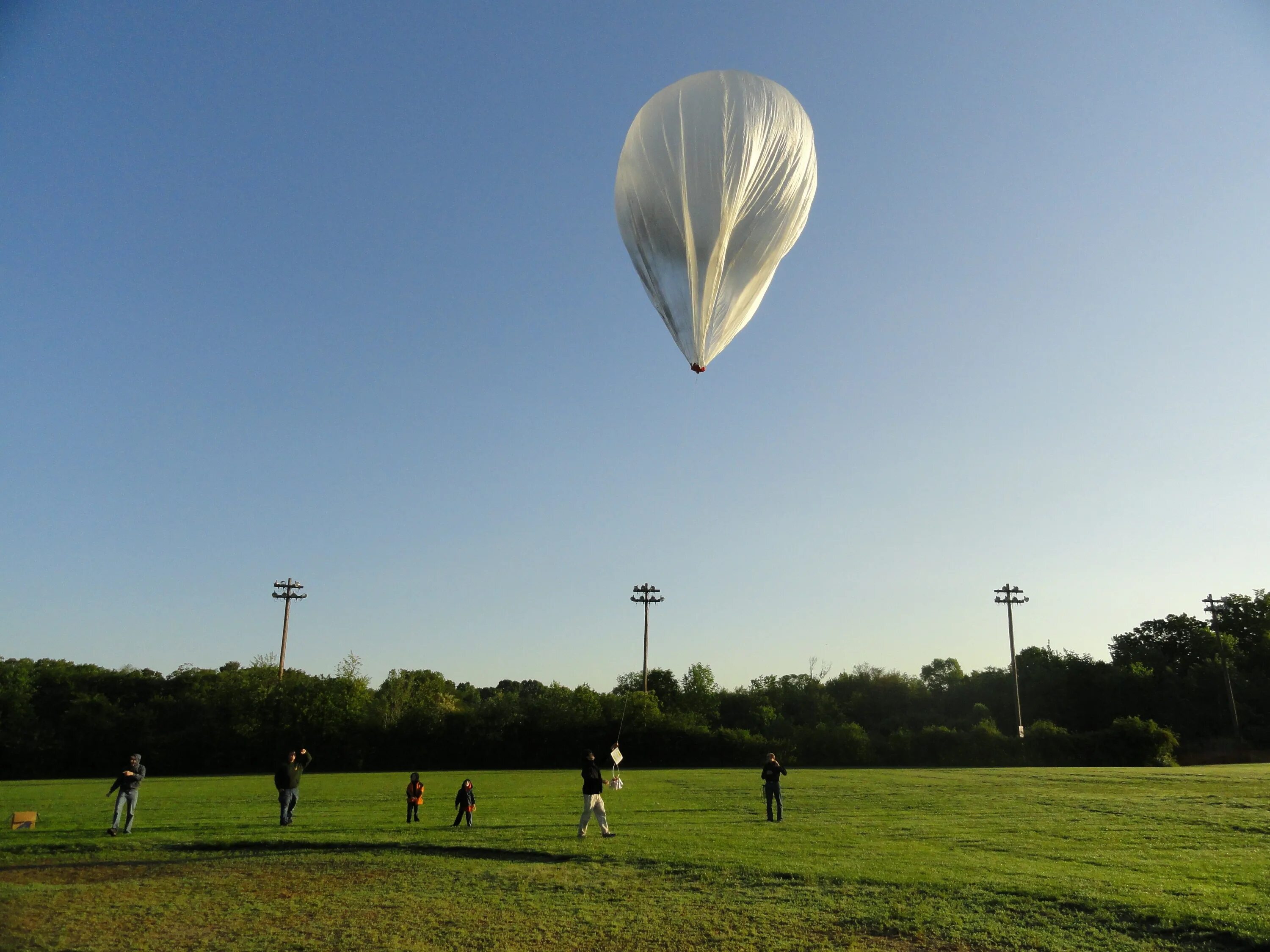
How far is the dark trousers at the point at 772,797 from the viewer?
1858 cm

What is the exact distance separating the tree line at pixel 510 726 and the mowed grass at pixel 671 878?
1237 inches

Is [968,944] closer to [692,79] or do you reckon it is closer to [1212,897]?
[1212,897]

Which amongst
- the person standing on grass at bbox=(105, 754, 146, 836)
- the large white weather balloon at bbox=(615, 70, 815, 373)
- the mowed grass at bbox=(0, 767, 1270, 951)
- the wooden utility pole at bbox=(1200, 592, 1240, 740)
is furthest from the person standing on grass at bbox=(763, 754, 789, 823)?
the wooden utility pole at bbox=(1200, 592, 1240, 740)

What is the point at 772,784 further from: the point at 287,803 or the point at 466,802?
the point at 287,803

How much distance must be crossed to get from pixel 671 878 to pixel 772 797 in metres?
7.16

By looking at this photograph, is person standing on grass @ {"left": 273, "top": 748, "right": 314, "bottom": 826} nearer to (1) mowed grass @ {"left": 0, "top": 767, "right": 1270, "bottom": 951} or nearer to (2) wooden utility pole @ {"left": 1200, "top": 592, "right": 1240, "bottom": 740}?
(1) mowed grass @ {"left": 0, "top": 767, "right": 1270, "bottom": 951}

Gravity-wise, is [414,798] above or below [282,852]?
above

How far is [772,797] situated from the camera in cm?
1898

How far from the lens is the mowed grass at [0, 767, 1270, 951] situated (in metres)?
9.44

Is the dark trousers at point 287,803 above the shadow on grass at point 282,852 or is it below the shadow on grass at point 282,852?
above

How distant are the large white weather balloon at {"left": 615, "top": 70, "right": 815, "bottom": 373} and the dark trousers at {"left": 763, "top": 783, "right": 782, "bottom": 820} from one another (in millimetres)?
9987

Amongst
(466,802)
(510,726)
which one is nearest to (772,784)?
(466,802)

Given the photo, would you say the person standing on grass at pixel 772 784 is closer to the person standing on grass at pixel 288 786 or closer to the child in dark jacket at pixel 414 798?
the child in dark jacket at pixel 414 798

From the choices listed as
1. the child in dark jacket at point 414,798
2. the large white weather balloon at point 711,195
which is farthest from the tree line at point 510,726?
the large white weather balloon at point 711,195
